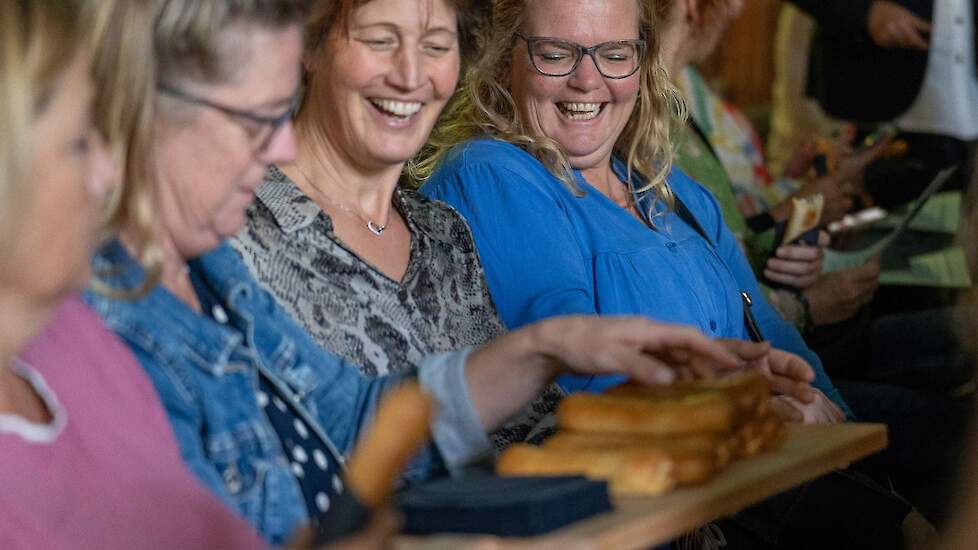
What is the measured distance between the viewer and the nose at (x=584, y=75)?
252cm

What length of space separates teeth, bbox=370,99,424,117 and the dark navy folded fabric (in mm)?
802

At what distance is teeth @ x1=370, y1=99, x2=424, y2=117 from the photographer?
200 cm

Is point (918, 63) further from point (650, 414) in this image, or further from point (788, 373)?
point (650, 414)

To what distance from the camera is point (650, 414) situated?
151cm

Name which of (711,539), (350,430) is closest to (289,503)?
(350,430)


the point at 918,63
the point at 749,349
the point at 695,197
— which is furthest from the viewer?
the point at 918,63

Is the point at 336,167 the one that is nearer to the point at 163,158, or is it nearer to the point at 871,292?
the point at 163,158

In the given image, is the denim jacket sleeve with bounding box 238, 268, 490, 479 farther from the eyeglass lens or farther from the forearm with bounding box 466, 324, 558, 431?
the eyeglass lens

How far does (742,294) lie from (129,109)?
1.64 m

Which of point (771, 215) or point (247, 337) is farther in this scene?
point (771, 215)

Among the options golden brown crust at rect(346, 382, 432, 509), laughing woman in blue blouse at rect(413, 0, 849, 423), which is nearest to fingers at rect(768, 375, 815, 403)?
laughing woman in blue blouse at rect(413, 0, 849, 423)

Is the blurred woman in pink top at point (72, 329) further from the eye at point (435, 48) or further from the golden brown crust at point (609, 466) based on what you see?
the eye at point (435, 48)

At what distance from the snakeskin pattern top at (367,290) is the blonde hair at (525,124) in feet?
1.51

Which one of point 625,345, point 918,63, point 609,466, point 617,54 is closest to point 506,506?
point 609,466
